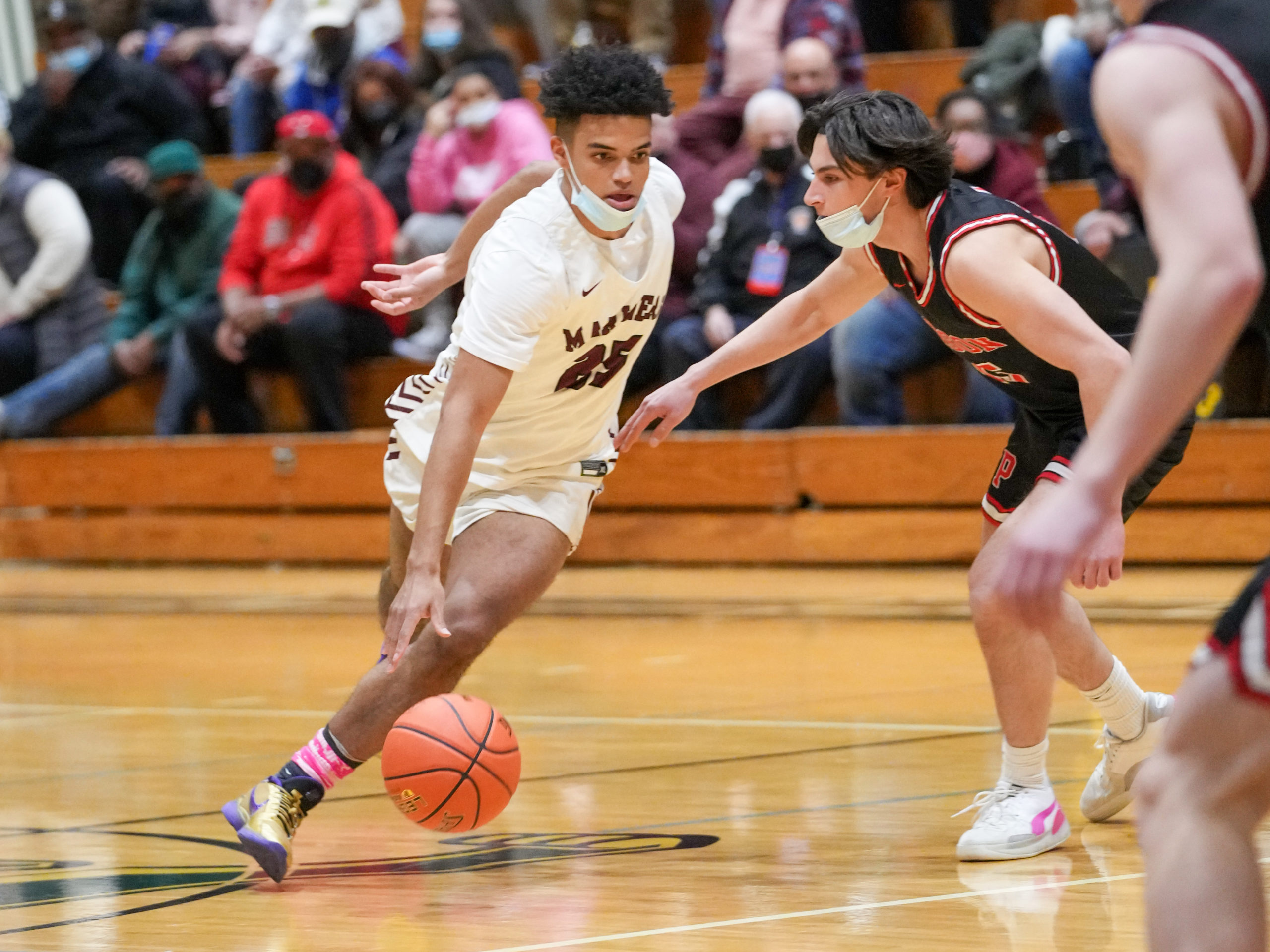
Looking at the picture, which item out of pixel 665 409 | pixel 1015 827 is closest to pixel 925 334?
pixel 665 409

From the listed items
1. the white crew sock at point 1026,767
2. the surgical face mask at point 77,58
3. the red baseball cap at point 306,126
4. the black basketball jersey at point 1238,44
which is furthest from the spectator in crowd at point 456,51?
the black basketball jersey at point 1238,44

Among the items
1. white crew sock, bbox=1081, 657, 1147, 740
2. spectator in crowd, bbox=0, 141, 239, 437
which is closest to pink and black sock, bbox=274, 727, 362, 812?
white crew sock, bbox=1081, 657, 1147, 740

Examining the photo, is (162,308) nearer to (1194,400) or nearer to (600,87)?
(600,87)

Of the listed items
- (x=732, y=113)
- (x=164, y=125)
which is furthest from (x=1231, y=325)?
(x=164, y=125)

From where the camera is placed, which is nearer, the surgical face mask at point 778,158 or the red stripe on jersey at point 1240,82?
the red stripe on jersey at point 1240,82

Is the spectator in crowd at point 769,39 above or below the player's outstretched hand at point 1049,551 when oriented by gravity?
below

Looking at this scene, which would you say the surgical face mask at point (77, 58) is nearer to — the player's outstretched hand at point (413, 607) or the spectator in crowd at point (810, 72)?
the spectator in crowd at point (810, 72)

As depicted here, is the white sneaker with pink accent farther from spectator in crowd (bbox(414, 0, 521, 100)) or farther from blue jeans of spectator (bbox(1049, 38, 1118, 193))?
spectator in crowd (bbox(414, 0, 521, 100))

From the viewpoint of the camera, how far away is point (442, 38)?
10195 mm

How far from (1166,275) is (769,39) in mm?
7550

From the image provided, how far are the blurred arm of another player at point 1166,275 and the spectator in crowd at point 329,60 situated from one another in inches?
353

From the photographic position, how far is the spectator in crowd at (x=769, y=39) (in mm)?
8695

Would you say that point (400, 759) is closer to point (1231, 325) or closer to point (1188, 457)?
point (1231, 325)

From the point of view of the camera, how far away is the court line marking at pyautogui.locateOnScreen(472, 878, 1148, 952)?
3008 millimetres
